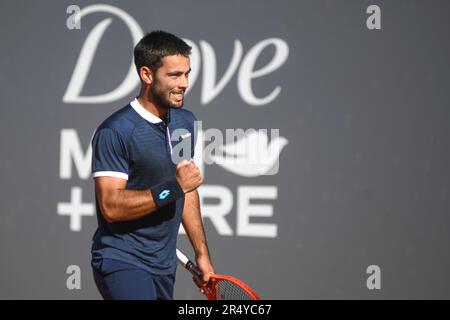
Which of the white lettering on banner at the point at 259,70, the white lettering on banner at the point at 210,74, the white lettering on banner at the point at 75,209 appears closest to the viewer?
the white lettering on banner at the point at 259,70

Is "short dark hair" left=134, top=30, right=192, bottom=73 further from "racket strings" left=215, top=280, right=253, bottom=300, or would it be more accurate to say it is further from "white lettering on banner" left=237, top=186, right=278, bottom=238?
"white lettering on banner" left=237, top=186, right=278, bottom=238

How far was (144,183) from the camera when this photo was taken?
10.6ft

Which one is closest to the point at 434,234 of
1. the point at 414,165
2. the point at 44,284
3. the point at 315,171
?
the point at 414,165

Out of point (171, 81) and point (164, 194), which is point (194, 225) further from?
point (171, 81)

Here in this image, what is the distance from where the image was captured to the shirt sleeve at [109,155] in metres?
3.11

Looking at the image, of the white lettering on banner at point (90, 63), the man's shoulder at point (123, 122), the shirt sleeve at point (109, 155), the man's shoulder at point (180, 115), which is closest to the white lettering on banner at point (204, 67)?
the white lettering on banner at point (90, 63)

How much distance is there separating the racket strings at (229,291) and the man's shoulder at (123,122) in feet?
2.73

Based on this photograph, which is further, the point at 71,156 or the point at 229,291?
the point at 71,156

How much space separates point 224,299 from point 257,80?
1980 millimetres

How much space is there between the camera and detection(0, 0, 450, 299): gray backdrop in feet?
15.8

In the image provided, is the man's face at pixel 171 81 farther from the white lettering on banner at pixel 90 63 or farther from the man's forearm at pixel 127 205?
the white lettering on banner at pixel 90 63

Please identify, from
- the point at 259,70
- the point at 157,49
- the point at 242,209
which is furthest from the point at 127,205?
the point at 259,70

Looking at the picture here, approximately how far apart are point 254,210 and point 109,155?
206cm
